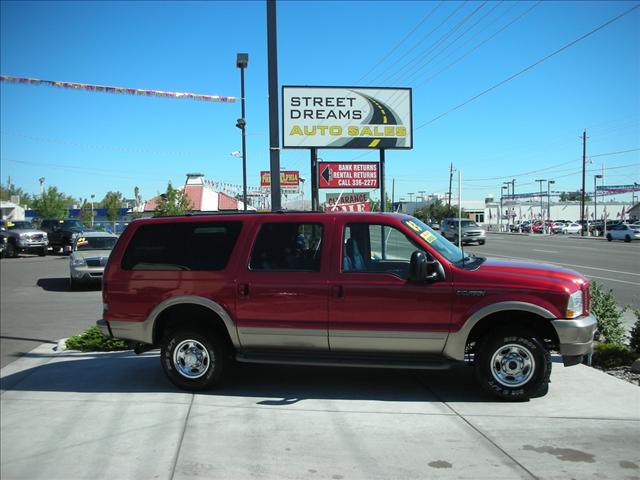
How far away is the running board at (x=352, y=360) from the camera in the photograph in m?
5.36

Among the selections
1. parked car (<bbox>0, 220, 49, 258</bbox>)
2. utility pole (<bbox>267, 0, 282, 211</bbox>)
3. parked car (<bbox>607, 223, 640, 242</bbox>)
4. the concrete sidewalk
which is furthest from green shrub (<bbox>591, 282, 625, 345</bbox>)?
parked car (<bbox>607, 223, 640, 242</bbox>)

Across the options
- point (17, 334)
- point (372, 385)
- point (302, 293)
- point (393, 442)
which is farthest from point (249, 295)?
point (17, 334)

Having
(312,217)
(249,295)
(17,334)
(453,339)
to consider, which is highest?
(312,217)

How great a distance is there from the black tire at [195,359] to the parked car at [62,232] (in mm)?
29382

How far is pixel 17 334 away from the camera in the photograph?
9.34m

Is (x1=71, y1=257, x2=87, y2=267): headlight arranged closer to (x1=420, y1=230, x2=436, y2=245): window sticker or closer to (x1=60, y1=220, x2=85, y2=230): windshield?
(x1=420, y1=230, x2=436, y2=245): window sticker

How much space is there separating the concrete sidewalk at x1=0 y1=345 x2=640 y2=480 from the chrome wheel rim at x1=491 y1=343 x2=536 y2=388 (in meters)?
0.25

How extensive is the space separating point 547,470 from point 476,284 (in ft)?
5.98

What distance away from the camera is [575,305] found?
5242 millimetres

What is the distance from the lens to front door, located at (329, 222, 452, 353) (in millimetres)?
5367

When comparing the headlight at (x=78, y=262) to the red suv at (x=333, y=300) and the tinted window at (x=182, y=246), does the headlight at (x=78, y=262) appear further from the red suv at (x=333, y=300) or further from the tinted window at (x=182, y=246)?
the tinted window at (x=182, y=246)

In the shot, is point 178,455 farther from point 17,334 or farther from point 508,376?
point 17,334

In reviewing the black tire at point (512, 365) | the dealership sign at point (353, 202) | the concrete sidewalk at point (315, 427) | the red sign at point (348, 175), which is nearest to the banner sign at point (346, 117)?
the red sign at point (348, 175)

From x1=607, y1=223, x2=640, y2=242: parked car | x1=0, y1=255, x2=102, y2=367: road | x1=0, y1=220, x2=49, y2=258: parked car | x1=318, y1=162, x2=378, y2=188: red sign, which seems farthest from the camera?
x1=607, y1=223, x2=640, y2=242: parked car
